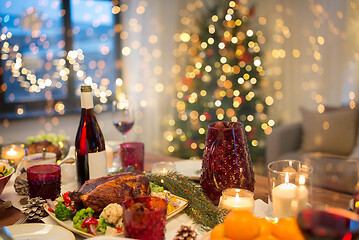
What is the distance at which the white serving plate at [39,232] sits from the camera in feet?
2.26

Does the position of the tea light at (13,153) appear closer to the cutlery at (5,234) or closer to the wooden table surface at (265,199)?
the wooden table surface at (265,199)

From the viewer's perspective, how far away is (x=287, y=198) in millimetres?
724

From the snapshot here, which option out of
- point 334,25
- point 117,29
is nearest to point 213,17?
point 117,29

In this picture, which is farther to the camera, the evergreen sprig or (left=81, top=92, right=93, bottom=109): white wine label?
(left=81, top=92, right=93, bottom=109): white wine label

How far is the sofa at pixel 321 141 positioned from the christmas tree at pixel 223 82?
1.29 ft

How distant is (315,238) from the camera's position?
0.39 m

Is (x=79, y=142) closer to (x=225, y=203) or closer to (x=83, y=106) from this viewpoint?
(x=83, y=106)

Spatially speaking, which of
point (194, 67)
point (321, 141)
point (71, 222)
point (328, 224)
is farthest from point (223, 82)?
point (328, 224)

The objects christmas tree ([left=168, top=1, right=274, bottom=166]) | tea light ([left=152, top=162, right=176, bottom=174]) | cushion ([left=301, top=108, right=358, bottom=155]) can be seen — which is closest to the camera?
tea light ([left=152, top=162, right=176, bottom=174])

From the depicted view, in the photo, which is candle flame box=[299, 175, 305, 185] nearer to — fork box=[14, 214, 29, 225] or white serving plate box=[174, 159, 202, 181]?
white serving plate box=[174, 159, 202, 181]

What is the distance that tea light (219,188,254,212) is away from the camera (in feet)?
2.43

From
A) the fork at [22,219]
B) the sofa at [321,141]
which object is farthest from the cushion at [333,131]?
the fork at [22,219]

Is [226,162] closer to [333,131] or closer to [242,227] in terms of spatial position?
[242,227]

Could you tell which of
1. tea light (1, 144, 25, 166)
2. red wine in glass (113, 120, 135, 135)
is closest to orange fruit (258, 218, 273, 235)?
red wine in glass (113, 120, 135, 135)
